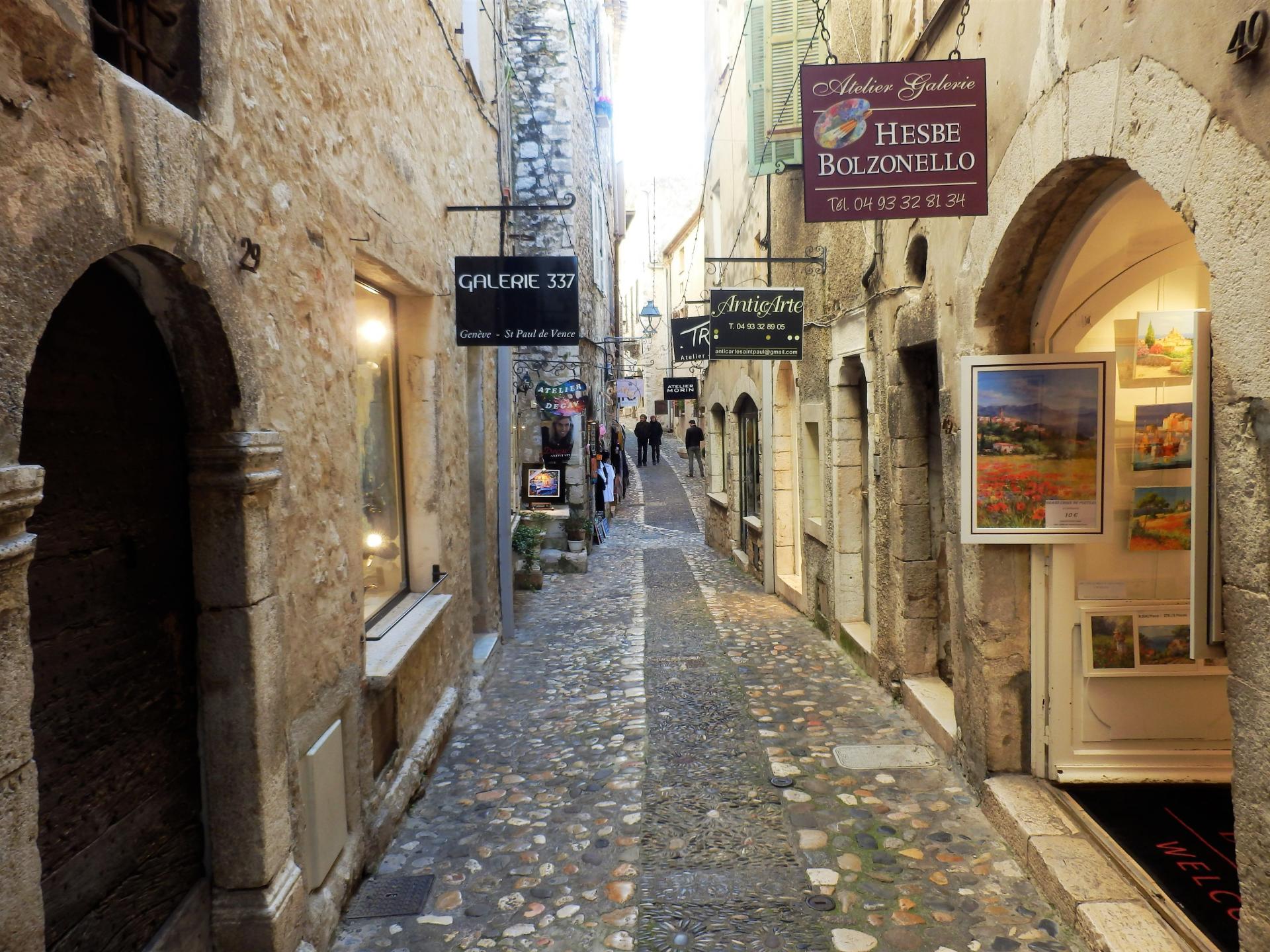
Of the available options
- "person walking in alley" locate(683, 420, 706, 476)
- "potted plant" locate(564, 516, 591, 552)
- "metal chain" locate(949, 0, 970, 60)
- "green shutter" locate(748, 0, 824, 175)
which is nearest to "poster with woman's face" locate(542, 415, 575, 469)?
"potted plant" locate(564, 516, 591, 552)

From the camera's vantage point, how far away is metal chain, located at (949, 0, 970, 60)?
4.19 meters

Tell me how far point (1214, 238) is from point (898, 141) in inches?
60.4

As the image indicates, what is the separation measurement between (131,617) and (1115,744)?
165 inches

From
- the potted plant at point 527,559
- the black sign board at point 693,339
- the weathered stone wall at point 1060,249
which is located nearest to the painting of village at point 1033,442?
the weathered stone wall at point 1060,249

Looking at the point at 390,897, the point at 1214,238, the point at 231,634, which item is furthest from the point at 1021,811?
the point at 231,634

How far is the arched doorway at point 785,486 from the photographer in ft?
32.4

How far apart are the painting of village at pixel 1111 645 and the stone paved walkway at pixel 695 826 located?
98 cm

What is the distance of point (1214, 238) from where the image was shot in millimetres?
2357

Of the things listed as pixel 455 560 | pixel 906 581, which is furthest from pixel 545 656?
pixel 906 581

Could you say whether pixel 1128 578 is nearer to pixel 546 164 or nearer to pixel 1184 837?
pixel 1184 837

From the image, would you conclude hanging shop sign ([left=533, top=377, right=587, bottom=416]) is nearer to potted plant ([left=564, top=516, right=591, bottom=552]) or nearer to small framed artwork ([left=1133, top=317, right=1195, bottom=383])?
potted plant ([left=564, top=516, right=591, bottom=552])

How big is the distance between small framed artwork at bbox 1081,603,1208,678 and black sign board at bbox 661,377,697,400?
14774 mm

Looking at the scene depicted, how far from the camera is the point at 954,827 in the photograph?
4.14 meters

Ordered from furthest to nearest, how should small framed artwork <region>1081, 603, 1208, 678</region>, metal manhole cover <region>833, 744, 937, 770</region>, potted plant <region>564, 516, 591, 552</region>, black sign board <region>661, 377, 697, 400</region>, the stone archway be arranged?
black sign board <region>661, 377, 697, 400</region> → potted plant <region>564, 516, 591, 552</region> → metal manhole cover <region>833, 744, 937, 770</region> → small framed artwork <region>1081, 603, 1208, 678</region> → the stone archway
